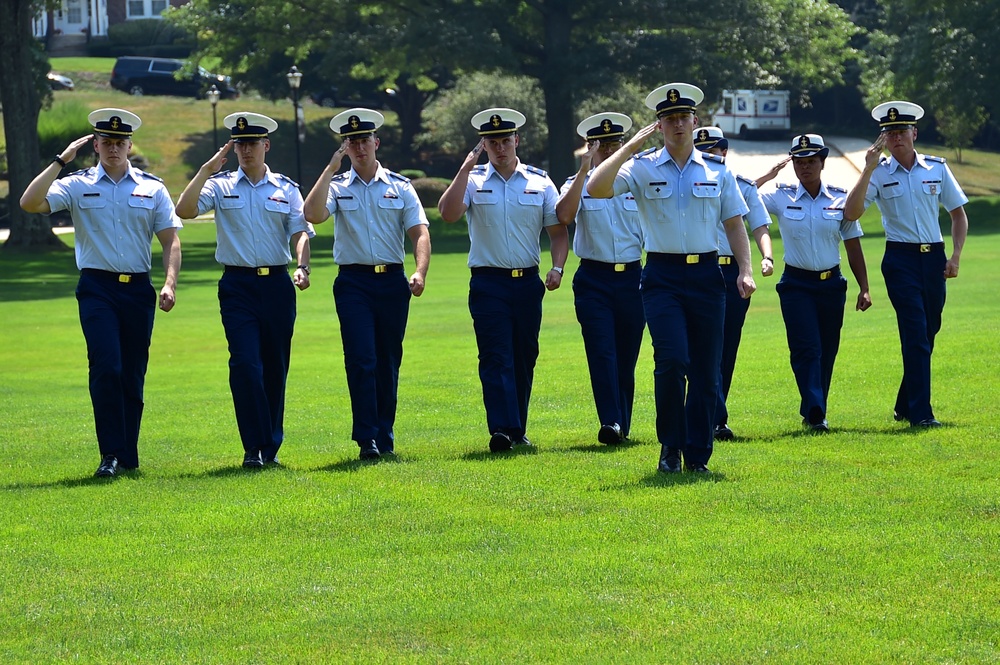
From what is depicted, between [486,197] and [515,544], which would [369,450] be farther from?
[515,544]

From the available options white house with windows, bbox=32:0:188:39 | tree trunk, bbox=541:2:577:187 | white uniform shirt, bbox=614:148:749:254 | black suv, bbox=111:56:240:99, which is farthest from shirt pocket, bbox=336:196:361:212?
white house with windows, bbox=32:0:188:39

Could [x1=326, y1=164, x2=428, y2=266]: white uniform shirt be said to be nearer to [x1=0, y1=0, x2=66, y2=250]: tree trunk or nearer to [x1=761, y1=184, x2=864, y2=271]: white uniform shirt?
[x1=761, y1=184, x2=864, y2=271]: white uniform shirt

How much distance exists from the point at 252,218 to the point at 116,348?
1.21 meters

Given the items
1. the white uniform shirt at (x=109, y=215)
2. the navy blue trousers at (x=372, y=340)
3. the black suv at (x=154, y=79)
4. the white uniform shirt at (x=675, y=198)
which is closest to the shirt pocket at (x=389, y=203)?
the navy blue trousers at (x=372, y=340)

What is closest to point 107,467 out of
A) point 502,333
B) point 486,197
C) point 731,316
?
point 502,333

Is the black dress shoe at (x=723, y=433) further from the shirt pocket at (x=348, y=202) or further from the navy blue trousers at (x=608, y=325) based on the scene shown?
the shirt pocket at (x=348, y=202)

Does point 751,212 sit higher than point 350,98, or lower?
higher

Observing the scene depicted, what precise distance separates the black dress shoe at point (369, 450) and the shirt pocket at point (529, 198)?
6.37ft

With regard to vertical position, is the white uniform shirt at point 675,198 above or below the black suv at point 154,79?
above

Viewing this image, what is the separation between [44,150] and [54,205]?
1978 inches

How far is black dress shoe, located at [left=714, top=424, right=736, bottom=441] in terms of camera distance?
11.0 meters

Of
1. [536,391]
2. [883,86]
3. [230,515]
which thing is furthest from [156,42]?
[230,515]

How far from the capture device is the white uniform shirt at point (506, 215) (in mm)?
10625

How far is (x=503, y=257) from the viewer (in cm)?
1062
